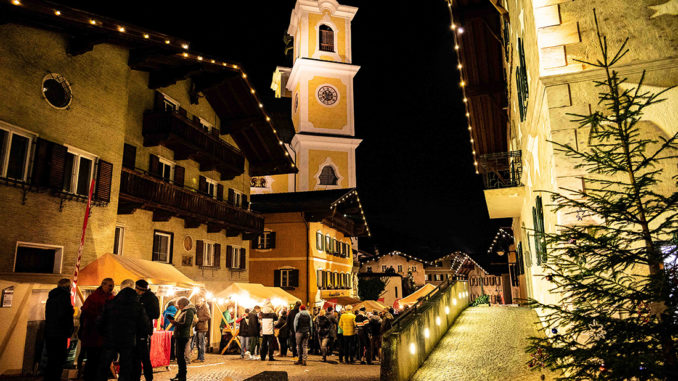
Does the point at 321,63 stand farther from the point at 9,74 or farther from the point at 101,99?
the point at 9,74

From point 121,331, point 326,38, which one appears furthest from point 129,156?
point 326,38

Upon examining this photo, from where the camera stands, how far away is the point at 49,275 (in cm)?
1276

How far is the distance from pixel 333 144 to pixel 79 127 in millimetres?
31619

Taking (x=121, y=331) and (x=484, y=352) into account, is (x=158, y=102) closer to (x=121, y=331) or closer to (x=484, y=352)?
(x=121, y=331)

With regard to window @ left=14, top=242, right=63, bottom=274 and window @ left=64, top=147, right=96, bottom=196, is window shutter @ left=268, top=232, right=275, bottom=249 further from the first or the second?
window @ left=14, top=242, right=63, bottom=274

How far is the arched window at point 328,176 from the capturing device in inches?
1758

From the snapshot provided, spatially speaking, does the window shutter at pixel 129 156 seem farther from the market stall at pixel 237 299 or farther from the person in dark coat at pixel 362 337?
the person in dark coat at pixel 362 337

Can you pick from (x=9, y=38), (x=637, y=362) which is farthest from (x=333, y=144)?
(x=637, y=362)

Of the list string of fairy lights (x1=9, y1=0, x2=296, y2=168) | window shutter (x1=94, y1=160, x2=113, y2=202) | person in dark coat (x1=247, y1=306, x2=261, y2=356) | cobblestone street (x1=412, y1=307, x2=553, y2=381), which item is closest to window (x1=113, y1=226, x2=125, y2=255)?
window shutter (x1=94, y1=160, x2=113, y2=202)

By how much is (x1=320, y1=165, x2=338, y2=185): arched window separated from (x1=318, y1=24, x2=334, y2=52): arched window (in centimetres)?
1154

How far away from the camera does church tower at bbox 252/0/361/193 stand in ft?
146

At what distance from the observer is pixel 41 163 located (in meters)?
12.8

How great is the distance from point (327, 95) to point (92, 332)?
38.5 m

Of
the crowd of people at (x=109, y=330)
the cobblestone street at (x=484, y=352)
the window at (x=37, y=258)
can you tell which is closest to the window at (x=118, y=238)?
the window at (x=37, y=258)
